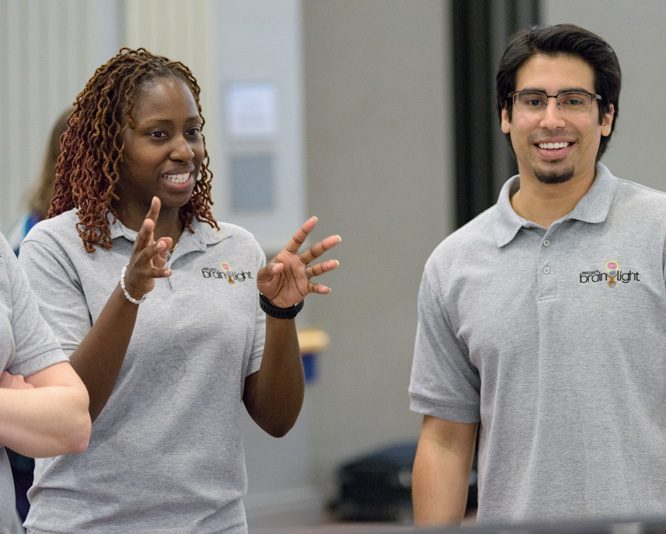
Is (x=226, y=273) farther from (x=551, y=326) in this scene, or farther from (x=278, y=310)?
(x=551, y=326)

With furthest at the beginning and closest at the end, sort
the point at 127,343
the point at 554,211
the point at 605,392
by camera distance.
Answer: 1. the point at 554,211
2. the point at 605,392
3. the point at 127,343

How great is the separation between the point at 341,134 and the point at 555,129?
3.77 meters

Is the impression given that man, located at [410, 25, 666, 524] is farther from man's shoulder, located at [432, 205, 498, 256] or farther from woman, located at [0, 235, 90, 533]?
woman, located at [0, 235, 90, 533]

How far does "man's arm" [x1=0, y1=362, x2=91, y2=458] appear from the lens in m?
1.49

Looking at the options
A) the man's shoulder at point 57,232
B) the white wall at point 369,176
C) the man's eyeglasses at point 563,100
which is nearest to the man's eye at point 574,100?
the man's eyeglasses at point 563,100

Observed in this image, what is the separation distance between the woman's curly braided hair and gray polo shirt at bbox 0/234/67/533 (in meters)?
0.26

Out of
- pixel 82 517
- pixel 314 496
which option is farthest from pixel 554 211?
pixel 314 496

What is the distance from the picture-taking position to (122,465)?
69.0 inches

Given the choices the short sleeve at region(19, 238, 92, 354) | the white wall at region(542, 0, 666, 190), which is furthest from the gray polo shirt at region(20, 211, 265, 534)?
the white wall at region(542, 0, 666, 190)

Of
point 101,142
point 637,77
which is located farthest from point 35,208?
point 637,77

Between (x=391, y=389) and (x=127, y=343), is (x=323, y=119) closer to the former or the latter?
(x=391, y=389)

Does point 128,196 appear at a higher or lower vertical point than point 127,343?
higher

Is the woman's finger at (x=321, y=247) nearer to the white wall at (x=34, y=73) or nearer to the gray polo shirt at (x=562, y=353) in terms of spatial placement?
the gray polo shirt at (x=562, y=353)

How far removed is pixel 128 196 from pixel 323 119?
12.5 ft
